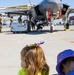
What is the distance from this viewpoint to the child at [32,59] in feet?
9.62

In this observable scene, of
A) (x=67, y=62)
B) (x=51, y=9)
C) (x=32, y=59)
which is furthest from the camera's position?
(x=51, y=9)

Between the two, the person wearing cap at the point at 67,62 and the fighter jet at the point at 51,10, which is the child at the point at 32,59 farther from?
the fighter jet at the point at 51,10

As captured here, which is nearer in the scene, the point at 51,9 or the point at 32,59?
the point at 32,59

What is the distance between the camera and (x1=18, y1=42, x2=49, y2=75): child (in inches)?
115

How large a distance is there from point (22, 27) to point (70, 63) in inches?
1244

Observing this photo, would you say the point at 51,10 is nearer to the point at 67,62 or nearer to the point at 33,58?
the point at 33,58

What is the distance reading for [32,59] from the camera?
294 cm

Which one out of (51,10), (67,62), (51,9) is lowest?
(51,10)

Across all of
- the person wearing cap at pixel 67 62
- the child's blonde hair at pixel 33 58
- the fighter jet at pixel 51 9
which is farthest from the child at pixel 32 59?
the fighter jet at pixel 51 9

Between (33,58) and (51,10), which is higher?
(33,58)

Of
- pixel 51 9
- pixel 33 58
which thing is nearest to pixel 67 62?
pixel 33 58

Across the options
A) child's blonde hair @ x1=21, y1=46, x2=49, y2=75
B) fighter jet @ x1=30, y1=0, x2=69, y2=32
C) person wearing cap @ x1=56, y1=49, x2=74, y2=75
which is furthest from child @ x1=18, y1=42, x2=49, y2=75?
fighter jet @ x1=30, y1=0, x2=69, y2=32

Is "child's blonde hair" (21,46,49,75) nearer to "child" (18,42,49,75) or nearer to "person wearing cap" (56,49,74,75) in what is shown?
"child" (18,42,49,75)

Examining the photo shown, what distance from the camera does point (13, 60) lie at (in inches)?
393
